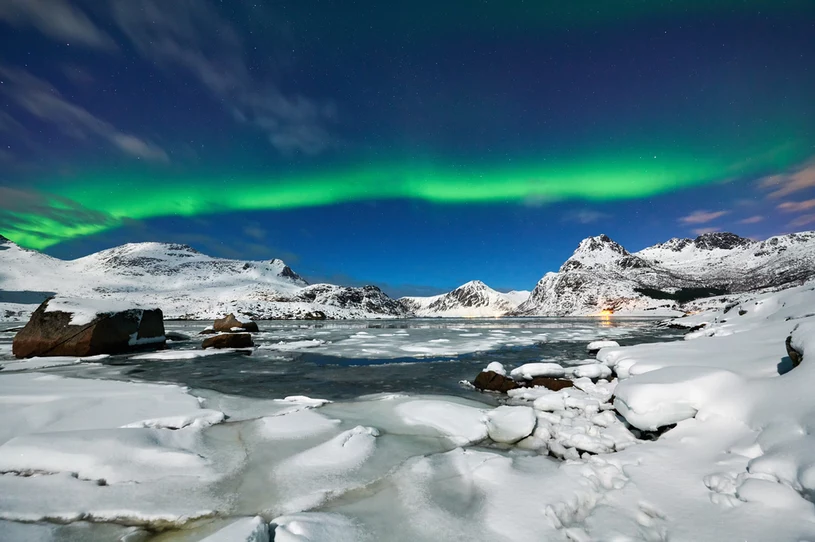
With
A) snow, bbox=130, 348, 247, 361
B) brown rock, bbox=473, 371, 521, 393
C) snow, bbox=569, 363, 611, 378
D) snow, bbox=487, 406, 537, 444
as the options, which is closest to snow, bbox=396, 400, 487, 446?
snow, bbox=487, 406, 537, 444

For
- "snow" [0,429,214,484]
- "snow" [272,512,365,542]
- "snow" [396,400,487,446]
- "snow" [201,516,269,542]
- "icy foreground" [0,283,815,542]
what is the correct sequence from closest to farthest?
"snow" [201,516,269,542]
"snow" [272,512,365,542]
"icy foreground" [0,283,815,542]
"snow" [0,429,214,484]
"snow" [396,400,487,446]

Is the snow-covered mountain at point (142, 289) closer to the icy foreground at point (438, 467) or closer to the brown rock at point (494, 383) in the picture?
the brown rock at point (494, 383)

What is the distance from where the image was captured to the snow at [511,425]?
6102 millimetres

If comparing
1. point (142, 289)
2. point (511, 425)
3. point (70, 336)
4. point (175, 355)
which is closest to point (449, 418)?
point (511, 425)

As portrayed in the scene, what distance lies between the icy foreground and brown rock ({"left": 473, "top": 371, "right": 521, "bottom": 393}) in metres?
2.53

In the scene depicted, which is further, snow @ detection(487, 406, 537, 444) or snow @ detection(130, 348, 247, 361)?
snow @ detection(130, 348, 247, 361)

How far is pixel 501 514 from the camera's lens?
372 cm

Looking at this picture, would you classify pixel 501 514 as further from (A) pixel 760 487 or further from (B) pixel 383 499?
(A) pixel 760 487

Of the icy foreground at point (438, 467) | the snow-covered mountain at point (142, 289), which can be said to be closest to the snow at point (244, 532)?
the icy foreground at point (438, 467)

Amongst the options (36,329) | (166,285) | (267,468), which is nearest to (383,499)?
(267,468)

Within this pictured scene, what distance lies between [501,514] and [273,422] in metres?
4.33

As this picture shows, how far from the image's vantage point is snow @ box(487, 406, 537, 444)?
6102 mm

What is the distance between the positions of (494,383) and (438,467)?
5616mm

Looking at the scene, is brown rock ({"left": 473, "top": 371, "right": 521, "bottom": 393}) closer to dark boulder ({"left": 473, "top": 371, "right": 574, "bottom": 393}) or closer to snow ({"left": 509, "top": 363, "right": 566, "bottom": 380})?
dark boulder ({"left": 473, "top": 371, "right": 574, "bottom": 393})
